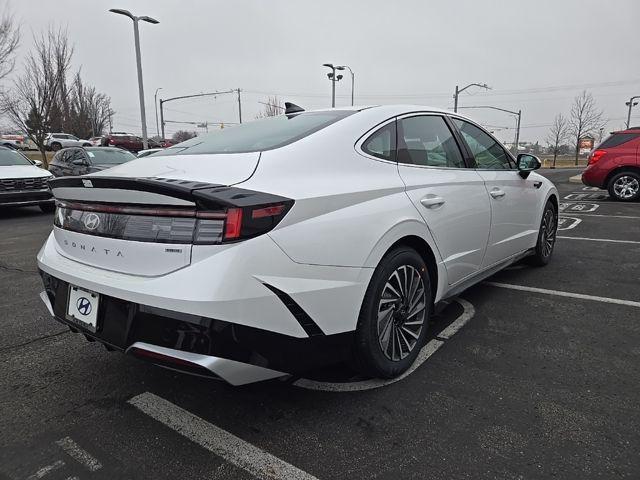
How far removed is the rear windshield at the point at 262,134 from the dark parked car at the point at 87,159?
892 centimetres

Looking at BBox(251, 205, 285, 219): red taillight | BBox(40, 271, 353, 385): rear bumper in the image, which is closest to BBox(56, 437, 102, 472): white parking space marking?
BBox(40, 271, 353, 385): rear bumper

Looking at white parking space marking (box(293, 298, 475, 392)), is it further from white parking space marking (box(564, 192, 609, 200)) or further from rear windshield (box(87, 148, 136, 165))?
white parking space marking (box(564, 192, 609, 200))

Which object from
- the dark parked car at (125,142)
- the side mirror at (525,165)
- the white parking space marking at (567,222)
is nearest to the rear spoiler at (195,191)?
the side mirror at (525,165)

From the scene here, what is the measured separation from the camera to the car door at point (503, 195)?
146 inches

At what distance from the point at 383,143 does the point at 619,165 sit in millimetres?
11007

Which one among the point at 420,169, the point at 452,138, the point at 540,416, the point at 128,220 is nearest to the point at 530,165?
the point at 452,138

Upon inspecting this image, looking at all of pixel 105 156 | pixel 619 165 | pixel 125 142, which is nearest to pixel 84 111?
pixel 125 142

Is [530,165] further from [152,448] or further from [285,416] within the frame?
[152,448]

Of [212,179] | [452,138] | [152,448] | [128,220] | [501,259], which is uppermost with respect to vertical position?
[452,138]

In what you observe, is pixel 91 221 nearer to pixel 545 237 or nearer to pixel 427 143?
pixel 427 143

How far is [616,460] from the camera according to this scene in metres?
1.98

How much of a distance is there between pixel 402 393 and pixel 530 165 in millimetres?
2791

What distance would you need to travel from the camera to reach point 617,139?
11359 mm

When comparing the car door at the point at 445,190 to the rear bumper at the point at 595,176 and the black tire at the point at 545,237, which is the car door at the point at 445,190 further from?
the rear bumper at the point at 595,176
